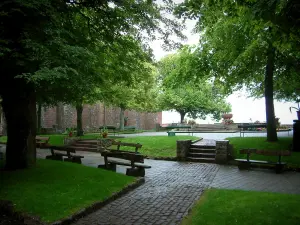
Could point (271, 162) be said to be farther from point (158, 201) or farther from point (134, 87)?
point (134, 87)

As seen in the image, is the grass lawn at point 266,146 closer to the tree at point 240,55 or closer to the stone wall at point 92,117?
the tree at point 240,55

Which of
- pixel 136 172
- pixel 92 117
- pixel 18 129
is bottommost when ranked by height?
pixel 136 172

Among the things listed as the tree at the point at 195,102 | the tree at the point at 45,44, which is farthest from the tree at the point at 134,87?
the tree at the point at 195,102

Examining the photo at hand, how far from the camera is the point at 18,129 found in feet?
30.3

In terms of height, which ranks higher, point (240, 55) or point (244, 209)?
point (240, 55)

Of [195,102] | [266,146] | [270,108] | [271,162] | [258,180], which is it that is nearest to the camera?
[258,180]

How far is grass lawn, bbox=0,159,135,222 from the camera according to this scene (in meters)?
5.95

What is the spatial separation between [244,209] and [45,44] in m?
6.26

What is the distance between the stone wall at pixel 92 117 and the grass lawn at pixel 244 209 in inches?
879

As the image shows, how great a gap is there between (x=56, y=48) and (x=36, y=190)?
12.1 ft

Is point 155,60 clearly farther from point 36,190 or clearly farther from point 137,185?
point 36,190

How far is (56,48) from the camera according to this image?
7.12 m

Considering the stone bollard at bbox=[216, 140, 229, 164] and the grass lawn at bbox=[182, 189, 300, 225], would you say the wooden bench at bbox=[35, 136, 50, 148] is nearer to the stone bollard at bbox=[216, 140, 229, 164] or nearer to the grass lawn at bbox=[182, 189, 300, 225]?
the stone bollard at bbox=[216, 140, 229, 164]

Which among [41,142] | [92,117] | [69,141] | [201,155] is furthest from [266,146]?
[92,117]
